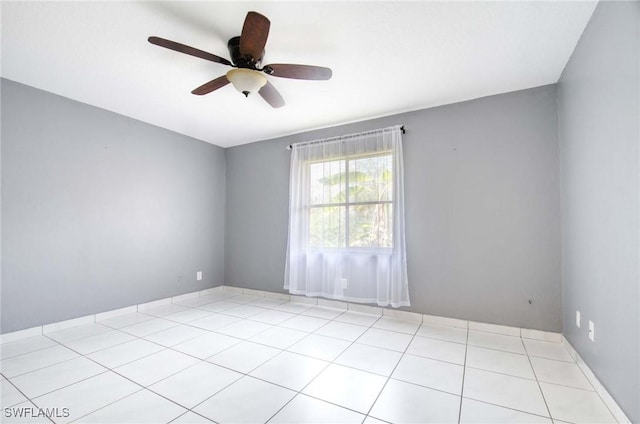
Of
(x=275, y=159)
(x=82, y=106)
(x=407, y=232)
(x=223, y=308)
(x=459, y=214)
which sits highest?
(x=82, y=106)

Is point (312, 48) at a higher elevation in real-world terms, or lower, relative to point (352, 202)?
higher

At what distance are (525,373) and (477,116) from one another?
241 centimetres

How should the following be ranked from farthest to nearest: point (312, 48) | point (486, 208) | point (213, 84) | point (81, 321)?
1. point (81, 321)
2. point (486, 208)
3. point (213, 84)
4. point (312, 48)

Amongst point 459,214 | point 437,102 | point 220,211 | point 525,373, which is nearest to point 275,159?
point 220,211

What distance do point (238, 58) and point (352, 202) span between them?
82.4 inches

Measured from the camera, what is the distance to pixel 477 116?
3.05m

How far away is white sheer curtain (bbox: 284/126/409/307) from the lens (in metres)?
3.35

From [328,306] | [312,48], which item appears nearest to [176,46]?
[312,48]

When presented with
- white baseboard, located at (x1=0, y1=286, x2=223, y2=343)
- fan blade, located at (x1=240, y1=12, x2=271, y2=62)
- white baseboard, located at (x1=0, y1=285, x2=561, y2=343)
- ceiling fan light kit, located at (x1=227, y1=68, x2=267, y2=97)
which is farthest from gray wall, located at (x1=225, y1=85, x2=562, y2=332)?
white baseboard, located at (x1=0, y1=286, x2=223, y2=343)

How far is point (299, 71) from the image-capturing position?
6.84 feet

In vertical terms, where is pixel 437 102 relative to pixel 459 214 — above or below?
above

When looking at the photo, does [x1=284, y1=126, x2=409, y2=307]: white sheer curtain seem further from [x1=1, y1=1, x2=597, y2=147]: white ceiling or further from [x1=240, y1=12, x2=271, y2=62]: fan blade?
[x1=240, y1=12, x2=271, y2=62]: fan blade

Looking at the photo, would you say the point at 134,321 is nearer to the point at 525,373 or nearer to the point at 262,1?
the point at 262,1

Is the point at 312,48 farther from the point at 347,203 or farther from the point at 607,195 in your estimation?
the point at 607,195
